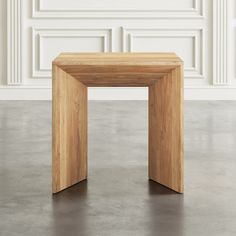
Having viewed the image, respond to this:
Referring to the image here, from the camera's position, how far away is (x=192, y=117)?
4832 mm

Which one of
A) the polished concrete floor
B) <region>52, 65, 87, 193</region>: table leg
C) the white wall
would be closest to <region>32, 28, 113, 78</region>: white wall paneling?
the white wall

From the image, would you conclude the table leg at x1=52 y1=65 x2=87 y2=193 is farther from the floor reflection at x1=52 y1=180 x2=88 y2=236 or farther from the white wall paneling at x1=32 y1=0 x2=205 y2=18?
the white wall paneling at x1=32 y1=0 x2=205 y2=18

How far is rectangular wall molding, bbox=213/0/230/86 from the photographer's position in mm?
5977

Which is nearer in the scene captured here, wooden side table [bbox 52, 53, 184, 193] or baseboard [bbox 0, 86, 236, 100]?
wooden side table [bbox 52, 53, 184, 193]

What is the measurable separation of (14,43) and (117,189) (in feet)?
11.8

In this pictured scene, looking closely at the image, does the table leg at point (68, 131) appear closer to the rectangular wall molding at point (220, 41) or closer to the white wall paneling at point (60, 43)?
the white wall paneling at point (60, 43)

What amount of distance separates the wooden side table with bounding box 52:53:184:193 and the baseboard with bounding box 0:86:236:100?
3.28m

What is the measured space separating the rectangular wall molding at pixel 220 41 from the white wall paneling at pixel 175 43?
0.11 m

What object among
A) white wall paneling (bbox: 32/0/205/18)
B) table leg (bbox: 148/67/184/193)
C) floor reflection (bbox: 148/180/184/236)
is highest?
white wall paneling (bbox: 32/0/205/18)

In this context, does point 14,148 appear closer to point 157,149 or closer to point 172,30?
point 157,149

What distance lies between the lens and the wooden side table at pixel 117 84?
8.23ft

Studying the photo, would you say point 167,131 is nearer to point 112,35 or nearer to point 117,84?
point 117,84

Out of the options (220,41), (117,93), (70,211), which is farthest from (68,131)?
(220,41)

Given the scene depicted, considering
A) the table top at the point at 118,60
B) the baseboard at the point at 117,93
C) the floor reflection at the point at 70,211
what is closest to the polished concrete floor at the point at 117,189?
the floor reflection at the point at 70,211
